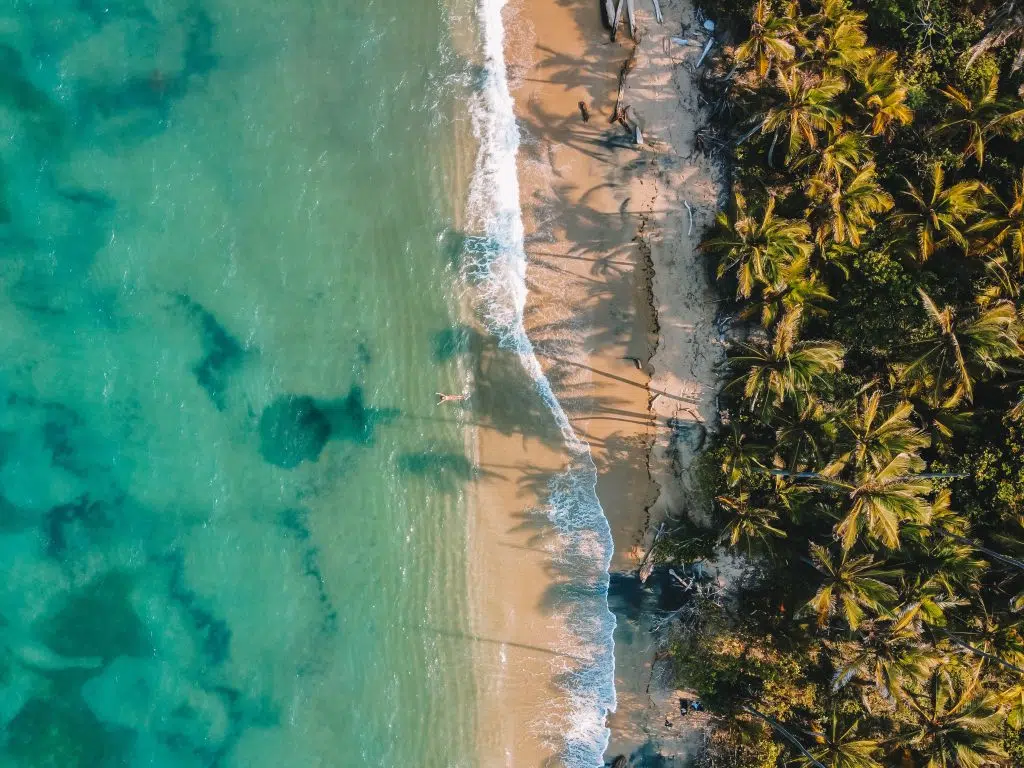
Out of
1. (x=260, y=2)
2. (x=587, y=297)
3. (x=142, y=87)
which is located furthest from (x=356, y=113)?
(x=587, y=297)

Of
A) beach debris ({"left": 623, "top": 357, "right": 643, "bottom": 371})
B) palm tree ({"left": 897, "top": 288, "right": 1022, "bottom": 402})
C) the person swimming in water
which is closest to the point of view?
palm tree ({"left": 897, "top": 288, "right": 1022, "bottom": 402})

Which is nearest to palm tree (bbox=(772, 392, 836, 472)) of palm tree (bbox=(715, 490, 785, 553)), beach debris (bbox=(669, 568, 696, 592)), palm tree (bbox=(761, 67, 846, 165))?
palm tree (bbox=(715, 490, 785, 553))

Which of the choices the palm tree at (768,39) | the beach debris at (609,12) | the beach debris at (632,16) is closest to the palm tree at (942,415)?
the palm tree at (768,39)

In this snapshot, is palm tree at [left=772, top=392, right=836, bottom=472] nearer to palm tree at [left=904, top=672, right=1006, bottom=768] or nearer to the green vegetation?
the green vegetation

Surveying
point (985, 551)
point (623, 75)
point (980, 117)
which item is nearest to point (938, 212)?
point (980, 117)

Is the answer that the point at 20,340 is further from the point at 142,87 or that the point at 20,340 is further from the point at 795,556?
the point at 795,556

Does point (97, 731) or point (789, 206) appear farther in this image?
point (97, 731)

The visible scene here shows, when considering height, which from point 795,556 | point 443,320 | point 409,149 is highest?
point 409,149
